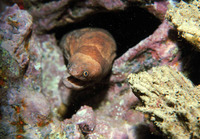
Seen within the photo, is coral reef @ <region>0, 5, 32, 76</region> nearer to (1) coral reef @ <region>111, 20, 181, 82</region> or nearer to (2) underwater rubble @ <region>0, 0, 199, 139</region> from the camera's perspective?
(2) underwater rubble @ <region>0, 0, 199, 139</region>

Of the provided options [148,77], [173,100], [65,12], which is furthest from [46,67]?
[173,100]

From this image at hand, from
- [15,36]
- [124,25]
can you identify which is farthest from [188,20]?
[15,36]

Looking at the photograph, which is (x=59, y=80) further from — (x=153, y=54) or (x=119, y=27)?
(x=153, y=54)

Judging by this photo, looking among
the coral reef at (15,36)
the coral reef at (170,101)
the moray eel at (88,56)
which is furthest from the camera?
the moray eel at (88,56)

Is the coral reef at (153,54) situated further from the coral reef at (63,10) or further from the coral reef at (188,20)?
the coral reef at (63,10)

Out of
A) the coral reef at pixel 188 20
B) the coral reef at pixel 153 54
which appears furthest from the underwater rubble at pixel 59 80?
the coral reef at pixel 188 20
